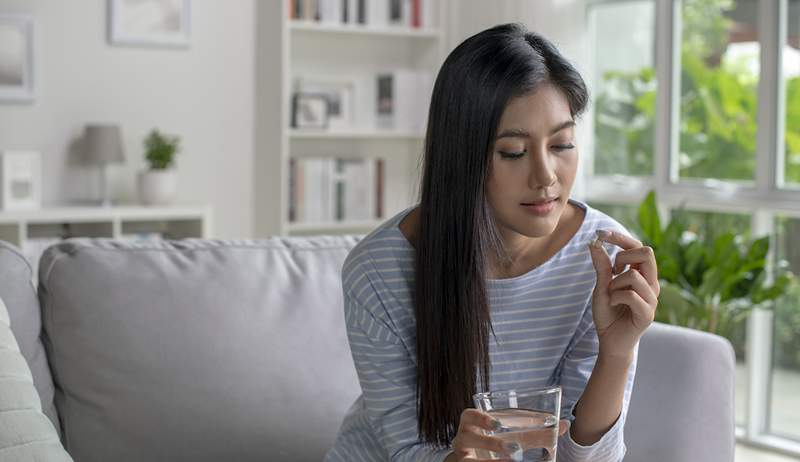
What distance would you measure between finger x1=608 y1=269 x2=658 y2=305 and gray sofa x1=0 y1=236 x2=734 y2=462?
43cm

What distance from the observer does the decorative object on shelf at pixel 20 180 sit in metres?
4.14

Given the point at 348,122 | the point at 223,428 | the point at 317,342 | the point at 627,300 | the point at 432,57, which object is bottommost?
the point at 223,428

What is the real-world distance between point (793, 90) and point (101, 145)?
2670 mm

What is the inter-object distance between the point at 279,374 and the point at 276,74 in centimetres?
299

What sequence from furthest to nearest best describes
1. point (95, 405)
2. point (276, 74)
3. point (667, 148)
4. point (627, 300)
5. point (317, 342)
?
point (276, 74) < point (667, 148) < point (317, 342) < point (95, 405) < point (627, 300)

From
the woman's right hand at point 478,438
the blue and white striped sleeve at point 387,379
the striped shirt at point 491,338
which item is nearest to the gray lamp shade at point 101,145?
the striped shirt at point 491,338

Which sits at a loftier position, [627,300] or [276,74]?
[276,74]

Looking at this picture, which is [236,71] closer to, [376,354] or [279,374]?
[279,374]

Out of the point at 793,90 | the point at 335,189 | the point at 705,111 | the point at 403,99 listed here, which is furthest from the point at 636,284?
the point at 403,99

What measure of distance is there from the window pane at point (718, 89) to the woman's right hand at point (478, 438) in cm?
328

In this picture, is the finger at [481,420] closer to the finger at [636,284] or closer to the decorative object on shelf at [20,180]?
the finger at [636,284]

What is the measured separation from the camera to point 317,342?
196 cm

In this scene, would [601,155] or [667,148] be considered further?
[601,155]

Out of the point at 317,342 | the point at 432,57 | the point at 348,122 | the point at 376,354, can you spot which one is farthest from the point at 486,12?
the point at 376,354
